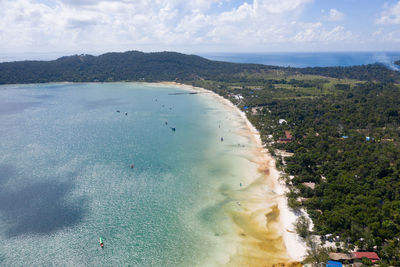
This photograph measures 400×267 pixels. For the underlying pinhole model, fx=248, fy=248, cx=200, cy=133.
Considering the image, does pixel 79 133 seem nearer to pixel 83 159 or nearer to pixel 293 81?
pixel 83 159

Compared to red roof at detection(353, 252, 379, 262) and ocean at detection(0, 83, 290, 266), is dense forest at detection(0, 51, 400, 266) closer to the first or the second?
red roof at detection(353, 252, 379, 262)

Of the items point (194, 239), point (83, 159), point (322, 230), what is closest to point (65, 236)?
point (194, 239)

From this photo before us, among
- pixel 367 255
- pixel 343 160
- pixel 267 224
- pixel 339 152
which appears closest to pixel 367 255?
pixel 367 255

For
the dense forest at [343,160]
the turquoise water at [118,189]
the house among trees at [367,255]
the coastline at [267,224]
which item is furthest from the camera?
the turquoise water at [118,189]

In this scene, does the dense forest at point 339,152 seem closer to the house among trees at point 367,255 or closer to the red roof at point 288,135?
the red roof at point 288,135

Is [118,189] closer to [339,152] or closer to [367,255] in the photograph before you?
[367,255]

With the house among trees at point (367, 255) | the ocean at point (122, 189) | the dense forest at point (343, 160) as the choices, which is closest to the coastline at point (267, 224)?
the ocean at point (122, 189)

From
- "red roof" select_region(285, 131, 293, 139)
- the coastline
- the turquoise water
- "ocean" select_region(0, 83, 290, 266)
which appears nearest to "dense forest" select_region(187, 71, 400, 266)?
"red roof" select_region(285, 131, 293, 139)
